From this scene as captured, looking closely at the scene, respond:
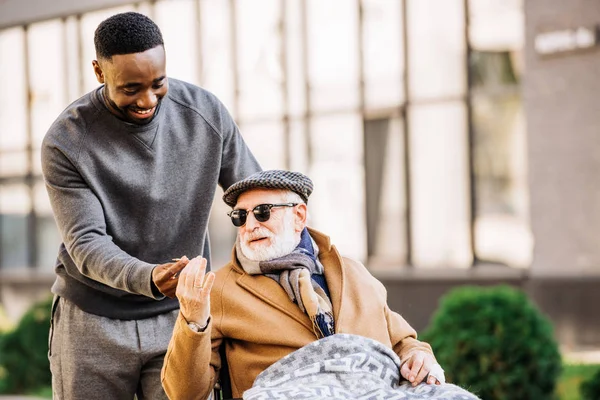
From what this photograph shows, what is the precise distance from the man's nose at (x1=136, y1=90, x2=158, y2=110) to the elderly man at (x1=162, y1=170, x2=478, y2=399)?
367mm

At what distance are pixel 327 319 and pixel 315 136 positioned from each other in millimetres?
10142

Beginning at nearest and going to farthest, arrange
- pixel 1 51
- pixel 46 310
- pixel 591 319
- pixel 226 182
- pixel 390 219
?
pixel 226 182
pixel 591 319
pixel 46 310
pixel 390 219
pixel 1 51

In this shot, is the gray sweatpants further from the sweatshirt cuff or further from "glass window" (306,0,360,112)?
"glass window" (306,0,360,112)

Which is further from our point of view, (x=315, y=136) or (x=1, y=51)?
(x=1, y=51)

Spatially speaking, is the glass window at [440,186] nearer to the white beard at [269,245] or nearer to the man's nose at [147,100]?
the white beard at [269,245]

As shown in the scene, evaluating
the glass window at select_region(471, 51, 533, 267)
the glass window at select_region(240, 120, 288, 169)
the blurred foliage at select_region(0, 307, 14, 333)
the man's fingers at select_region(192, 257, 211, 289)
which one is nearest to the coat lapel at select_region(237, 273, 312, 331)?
the man's fingers at select_region(192, 257, 211, 289)

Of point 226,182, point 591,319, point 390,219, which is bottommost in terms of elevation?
point 591,319

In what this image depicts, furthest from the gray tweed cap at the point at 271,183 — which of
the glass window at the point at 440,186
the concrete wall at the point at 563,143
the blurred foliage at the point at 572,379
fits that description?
the glass window at the point at 440,186

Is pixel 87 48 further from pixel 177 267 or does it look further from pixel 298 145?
pixel 177 267

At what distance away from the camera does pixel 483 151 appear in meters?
11.7

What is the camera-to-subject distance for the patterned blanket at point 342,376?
9.25ft

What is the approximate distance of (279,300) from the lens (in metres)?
3.15

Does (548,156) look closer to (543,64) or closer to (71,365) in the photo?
(543,64)

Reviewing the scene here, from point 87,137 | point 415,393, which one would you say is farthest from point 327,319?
point 87,137
